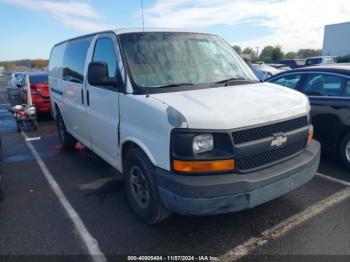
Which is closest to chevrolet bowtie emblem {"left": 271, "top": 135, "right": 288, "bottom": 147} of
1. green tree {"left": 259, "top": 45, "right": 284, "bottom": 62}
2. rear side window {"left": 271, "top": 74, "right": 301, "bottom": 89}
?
rear side window {"left": 271, "top": 74, "right": 301, "bottom": 89}

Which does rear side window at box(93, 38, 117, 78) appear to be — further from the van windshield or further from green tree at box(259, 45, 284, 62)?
green tree at box(259, 45, 284, 62)

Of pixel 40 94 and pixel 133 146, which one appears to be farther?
pixel 40 94

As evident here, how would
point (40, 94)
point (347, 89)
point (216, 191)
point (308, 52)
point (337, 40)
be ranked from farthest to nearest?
point (308, 52) < point (337, 40) < point (40, 94) < point (347, 89) < point (216, 191)

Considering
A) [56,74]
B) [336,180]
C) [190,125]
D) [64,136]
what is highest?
[56,74]

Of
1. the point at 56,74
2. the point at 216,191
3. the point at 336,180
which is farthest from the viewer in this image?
the point at 56,74

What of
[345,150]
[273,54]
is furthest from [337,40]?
[345,150]

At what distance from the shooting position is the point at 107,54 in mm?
3943

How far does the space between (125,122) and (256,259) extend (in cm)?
192

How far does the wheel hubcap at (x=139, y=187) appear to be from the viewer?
3.36 m

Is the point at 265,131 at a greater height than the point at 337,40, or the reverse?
the point at 337,40

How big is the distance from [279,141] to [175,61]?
1.49 m

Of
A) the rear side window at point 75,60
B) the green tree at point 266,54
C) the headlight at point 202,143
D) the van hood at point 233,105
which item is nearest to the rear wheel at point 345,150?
the van hood at point 233,105

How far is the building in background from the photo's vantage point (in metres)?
57.2

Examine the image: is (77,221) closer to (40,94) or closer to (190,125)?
(190,125)
